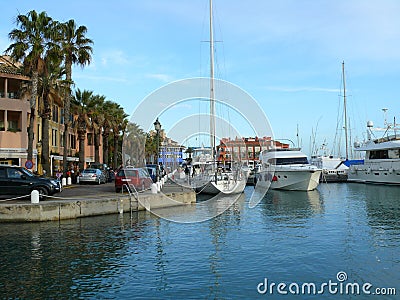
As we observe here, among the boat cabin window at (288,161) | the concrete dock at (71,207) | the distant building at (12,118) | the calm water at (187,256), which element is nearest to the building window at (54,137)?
the distant building at (12,118)

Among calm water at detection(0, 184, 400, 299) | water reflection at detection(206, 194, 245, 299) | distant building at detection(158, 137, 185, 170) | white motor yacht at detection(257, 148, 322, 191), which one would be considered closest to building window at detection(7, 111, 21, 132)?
water reflection at detection(206, 194, 245, 299)

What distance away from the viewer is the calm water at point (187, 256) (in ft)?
34.9

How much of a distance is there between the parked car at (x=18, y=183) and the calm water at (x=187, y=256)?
12.2 ft

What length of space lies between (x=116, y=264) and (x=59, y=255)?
212 centimetres

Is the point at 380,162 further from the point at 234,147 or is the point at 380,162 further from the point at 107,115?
the point at 107,115

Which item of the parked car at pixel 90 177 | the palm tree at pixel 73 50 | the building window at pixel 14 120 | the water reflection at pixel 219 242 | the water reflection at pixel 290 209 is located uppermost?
the palm tree at pixel 73 50

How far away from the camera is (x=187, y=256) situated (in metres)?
13.8

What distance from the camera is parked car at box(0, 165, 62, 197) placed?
887 inches

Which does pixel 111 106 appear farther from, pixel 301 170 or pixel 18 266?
pixel 18 266

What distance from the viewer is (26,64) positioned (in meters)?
32.9

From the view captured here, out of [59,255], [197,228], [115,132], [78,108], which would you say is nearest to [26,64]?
[78,108]

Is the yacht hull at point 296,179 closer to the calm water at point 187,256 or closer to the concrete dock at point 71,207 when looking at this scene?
the concrete dock at point 71,207

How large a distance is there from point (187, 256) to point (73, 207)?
8856 mm

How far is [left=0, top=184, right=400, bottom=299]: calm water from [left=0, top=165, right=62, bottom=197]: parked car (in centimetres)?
371
